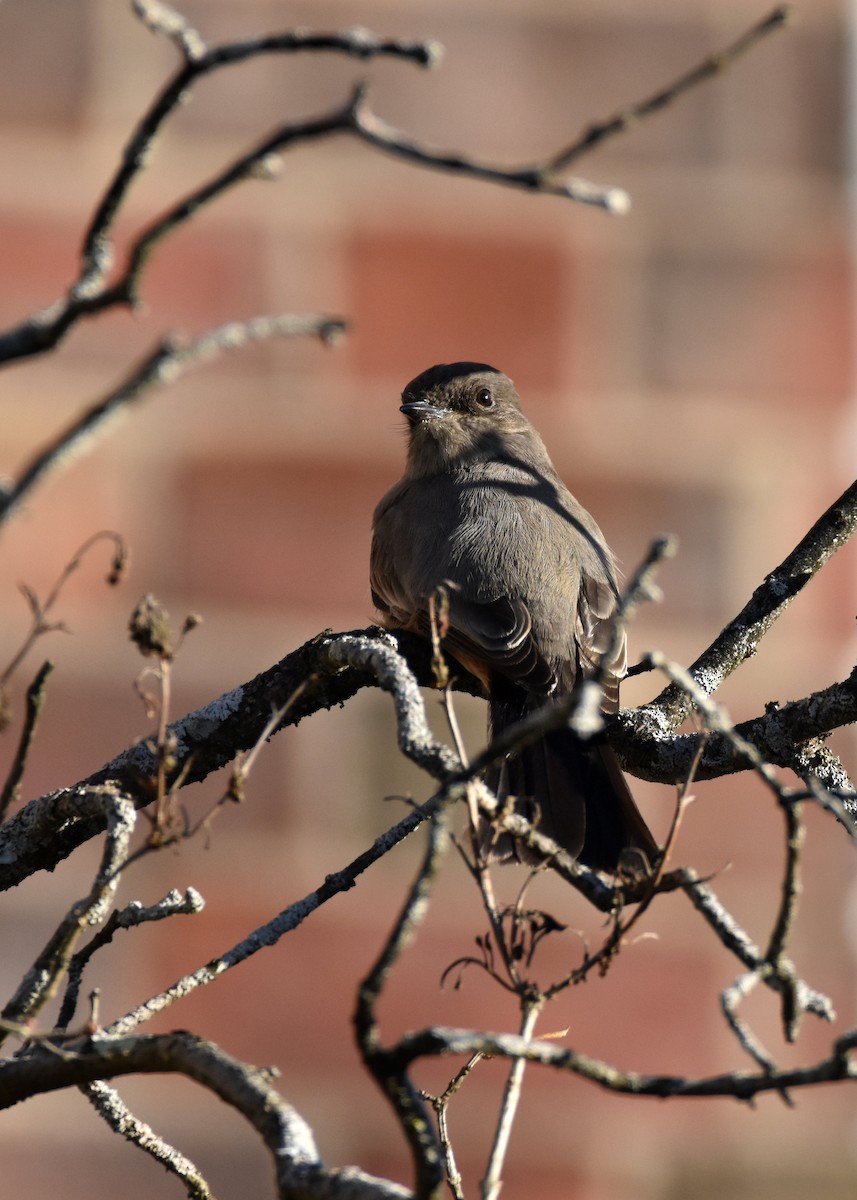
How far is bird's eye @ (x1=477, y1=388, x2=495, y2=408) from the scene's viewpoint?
487 centimetres

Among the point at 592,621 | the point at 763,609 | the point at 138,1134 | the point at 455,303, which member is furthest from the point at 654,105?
the point at 455,303

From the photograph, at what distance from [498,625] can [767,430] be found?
2984 mm

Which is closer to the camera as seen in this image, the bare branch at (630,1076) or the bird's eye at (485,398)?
the bare branch at (630,1076)

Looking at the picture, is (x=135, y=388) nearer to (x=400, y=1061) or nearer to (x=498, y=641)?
(x=400, y=1061)

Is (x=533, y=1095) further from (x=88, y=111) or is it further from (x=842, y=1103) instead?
(x=88, y=111)

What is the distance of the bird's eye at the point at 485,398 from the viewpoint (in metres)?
4.87

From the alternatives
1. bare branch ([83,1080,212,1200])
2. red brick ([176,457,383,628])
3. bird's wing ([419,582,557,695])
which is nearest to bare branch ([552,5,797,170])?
bare branch ([83,1080,212,1200])

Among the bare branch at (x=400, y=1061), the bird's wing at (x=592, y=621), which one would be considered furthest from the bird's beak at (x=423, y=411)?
the bare branch at (x=400, y=1061)

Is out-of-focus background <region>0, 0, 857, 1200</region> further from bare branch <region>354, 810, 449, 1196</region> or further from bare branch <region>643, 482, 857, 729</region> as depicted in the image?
bare branch <region>354, 810, 449, 1196</region>

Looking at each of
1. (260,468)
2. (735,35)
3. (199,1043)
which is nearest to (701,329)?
(735,35)

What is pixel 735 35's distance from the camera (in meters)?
6.57

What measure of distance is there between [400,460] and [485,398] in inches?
53.6

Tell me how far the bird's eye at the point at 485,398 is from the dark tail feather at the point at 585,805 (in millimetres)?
1655

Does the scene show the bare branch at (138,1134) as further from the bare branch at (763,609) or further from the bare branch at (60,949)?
the bare branch at (763,609)
